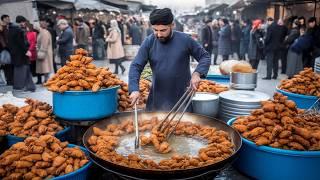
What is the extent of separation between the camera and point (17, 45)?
8422mm

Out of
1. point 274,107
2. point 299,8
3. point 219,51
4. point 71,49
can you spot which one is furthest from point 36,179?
point 299,8

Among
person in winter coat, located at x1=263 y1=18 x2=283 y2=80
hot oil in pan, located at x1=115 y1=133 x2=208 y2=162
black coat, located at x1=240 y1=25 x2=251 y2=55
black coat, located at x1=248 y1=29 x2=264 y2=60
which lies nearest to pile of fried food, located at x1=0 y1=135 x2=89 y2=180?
hot oil in pan, located at x1=115 y1=133 x2=208 y2=162

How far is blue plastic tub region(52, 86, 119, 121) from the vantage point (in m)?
3.39

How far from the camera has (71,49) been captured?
1052 cm

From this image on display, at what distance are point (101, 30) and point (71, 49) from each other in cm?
508

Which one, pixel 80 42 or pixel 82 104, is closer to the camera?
pixel 82 104

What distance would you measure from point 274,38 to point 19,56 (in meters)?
7.76

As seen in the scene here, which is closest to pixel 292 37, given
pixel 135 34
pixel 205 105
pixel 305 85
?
pixel 305 85

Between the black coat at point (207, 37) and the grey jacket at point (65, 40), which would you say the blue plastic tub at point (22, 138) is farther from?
the black coat at point (207, 37)

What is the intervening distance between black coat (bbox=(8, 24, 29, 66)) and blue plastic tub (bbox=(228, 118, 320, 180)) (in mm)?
7059

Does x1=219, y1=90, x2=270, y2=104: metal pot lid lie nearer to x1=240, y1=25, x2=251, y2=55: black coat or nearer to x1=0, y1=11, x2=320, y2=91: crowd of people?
x1=0, y1=11, x2=320, y2=91: crowd of people

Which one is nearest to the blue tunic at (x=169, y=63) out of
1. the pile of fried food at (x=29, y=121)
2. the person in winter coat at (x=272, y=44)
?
the pile of fried food at (x=29, y=121)

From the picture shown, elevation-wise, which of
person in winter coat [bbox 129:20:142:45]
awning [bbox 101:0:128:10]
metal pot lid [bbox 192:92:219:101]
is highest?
awning [bbox 101:0:128:10]

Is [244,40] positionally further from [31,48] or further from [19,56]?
[19,56]
